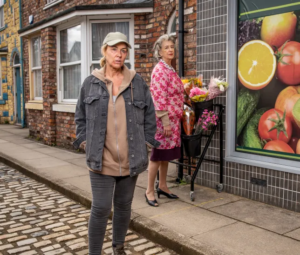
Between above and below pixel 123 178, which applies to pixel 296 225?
below

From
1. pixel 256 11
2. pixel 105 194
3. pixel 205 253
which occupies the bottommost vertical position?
pixel 205 253

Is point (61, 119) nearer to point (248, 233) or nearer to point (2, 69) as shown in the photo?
point (248, 233)

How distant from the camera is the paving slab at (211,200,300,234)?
3963mm

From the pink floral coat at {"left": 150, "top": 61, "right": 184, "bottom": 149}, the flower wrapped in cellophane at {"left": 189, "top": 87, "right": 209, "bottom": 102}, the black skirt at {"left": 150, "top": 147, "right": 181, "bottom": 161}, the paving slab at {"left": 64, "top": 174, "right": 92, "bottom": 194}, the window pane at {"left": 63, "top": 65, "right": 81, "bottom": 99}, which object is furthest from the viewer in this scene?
the window pane at {"left": 63, "top": 65, "right": 81, "bottom": 99}

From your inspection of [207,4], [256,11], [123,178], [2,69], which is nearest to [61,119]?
[207,4]

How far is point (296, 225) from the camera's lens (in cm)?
398

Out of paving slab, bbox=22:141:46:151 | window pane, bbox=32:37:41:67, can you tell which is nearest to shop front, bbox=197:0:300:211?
paving slab, bbox=22:141:46:151

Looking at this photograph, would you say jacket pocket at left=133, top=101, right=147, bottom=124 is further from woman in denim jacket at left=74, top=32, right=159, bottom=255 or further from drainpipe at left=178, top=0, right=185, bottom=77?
drainpipe at left=178, top=0, right=185, bottom=77

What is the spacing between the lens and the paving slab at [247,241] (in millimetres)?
3369

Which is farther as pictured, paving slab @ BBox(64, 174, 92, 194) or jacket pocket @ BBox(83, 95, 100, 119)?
paving slab @ BBox(64, 174, 92, 194)

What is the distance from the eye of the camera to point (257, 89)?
16.0 ft

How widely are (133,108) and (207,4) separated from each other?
2.86 meters

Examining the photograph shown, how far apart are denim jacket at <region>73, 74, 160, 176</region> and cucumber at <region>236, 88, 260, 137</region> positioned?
2.15 m

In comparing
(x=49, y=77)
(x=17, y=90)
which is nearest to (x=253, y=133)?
(x=49, y=77)
